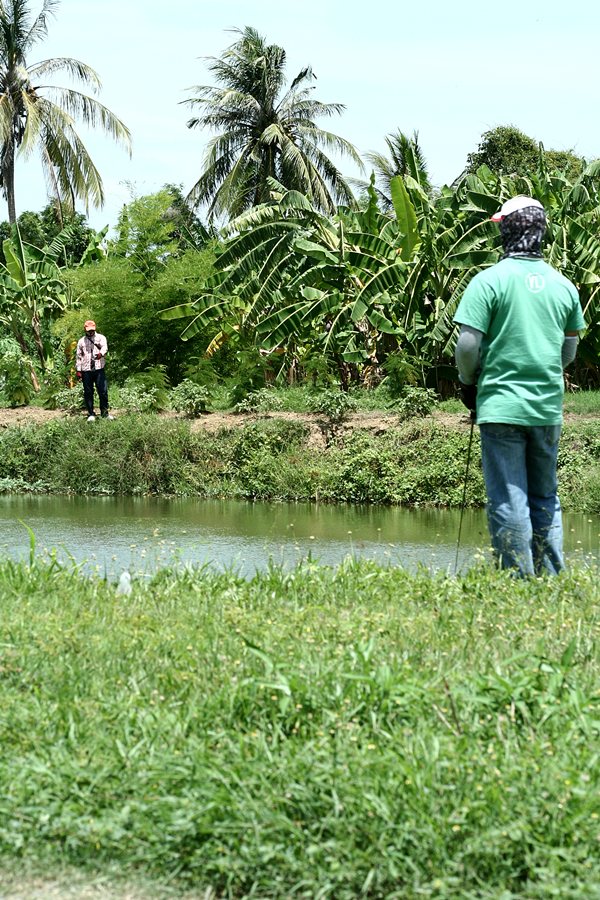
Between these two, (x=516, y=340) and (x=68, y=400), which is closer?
(x=516, y=340)

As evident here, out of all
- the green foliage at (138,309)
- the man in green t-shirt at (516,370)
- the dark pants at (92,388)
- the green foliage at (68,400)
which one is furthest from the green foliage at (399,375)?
the man in green t-shirt at (516,370)

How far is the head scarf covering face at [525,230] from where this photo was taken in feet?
21.8

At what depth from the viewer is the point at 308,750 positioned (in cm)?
356

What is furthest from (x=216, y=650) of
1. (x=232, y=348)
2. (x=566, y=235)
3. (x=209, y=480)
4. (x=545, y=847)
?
(x=232, y=348)

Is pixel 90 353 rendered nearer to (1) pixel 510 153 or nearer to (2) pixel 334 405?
(2) pixel 334 405

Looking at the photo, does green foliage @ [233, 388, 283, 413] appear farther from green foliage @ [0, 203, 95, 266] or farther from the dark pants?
green foliage @ [0, 203, 95, 266]

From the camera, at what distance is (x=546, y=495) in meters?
6.73

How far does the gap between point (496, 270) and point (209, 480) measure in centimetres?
1118

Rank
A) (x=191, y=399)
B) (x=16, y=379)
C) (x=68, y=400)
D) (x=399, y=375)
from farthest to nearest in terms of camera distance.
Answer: (x=16, y=379) → (x=68, y=400) → (x=191, y=399) → (x=399, y=375)

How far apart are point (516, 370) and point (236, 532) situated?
5.70 meters

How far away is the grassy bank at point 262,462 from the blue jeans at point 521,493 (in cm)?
806

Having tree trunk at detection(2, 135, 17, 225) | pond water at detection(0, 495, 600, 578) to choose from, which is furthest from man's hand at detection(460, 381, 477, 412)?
tree trunk at detection(2, 135, 17, 225)

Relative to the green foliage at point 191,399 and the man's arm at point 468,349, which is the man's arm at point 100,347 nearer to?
the green foliage at point 191,399

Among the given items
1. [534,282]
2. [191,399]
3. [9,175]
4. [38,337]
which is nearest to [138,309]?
[38,337]
